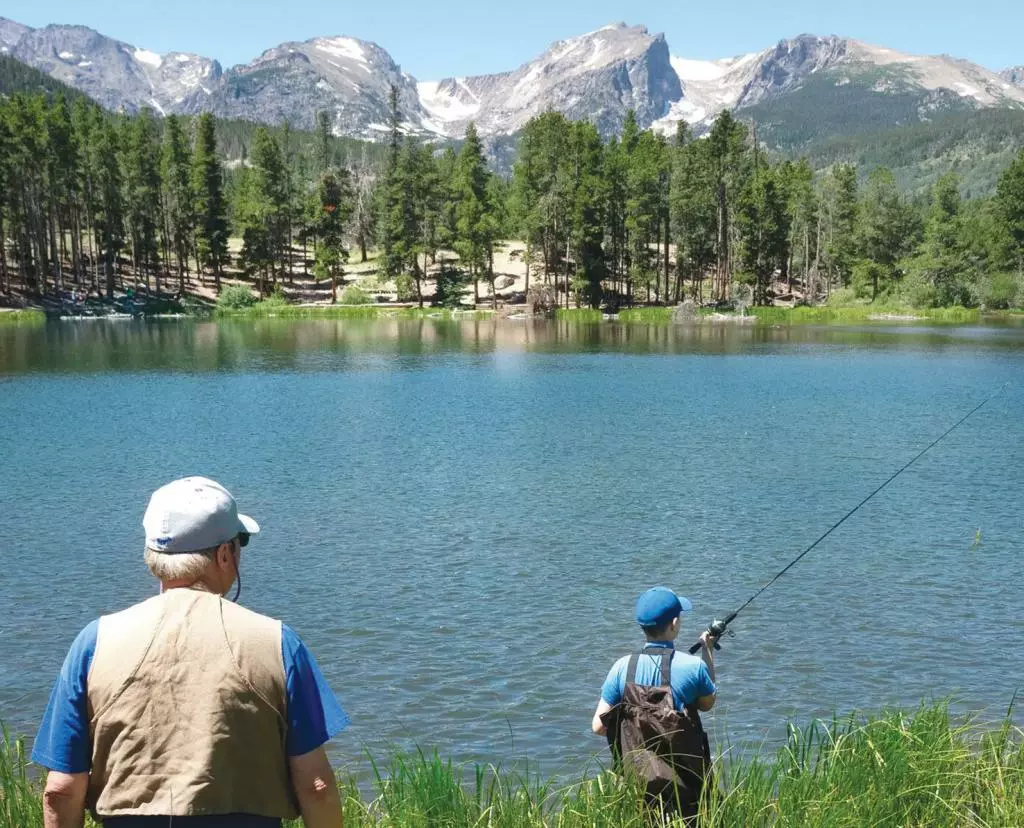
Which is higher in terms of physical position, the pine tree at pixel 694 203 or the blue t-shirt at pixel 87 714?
the pine tree at pixel 694 203

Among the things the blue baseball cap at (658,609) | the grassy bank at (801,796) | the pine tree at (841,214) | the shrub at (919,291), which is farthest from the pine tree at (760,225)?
the blue baseball cap at (658,609)

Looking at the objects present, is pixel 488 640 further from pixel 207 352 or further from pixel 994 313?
pixel 994 313

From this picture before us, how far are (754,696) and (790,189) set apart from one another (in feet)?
316

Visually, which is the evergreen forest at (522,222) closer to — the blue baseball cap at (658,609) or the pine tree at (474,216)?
the pine tree at (474,216)

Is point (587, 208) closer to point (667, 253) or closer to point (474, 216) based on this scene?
point (667, 253)

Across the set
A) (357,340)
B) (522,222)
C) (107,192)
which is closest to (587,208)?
(522,222)

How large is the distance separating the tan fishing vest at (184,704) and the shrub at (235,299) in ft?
295

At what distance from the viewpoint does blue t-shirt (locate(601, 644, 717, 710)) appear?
19.5 feet

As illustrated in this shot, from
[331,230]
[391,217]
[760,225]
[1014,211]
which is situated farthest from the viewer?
[1014,211]

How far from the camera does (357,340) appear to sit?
211 ft

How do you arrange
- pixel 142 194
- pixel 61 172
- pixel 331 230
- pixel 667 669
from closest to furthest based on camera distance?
pixel 667 669, pixel 61 172, pixel 142 194, pixel 331 230

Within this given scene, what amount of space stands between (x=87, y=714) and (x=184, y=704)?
14.2 inches

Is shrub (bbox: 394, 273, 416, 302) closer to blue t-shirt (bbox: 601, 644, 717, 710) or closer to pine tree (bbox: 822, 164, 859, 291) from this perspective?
pine tree (bbox: 822, 164, 859, 291)

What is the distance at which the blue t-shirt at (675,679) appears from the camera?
5949 mm
